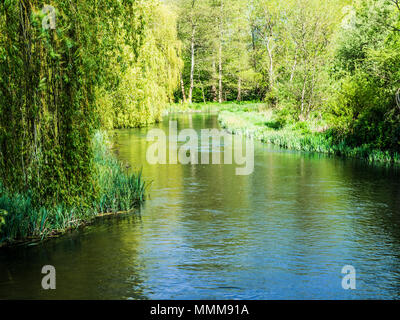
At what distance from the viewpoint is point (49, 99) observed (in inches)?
301

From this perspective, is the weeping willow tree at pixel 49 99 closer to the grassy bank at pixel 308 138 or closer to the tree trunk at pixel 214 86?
the grassy bank at pixel 308 138

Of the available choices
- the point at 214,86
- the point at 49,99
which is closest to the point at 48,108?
the point at 49,99

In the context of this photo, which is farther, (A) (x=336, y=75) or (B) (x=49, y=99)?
(A) (x=336, y=75)

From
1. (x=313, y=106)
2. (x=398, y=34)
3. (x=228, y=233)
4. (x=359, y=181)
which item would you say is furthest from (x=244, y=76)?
(x=228, y=233)

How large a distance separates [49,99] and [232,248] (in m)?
3.88

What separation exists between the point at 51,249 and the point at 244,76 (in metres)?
49.3

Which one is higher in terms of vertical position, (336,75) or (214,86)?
(214,86)

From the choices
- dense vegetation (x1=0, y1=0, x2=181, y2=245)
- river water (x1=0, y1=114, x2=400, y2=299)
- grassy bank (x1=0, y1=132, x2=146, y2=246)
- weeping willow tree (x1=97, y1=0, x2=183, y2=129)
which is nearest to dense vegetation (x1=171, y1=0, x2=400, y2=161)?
river water (x1=0, y1=114, x2=400, y2=299)

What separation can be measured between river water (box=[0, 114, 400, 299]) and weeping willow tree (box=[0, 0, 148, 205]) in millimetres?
1190

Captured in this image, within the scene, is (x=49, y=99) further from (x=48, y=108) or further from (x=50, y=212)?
(x=50, y=212)

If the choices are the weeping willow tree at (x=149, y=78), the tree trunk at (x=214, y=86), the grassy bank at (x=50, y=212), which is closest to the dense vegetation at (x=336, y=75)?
the weeping willow tree at (x=149, y=78)

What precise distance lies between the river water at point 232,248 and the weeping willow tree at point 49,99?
1.19 meters

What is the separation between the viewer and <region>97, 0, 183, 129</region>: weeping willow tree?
2516 centimetres
